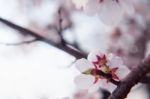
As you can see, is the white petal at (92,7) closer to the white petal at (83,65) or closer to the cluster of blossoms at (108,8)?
the cluster of blossoms at (108,8)

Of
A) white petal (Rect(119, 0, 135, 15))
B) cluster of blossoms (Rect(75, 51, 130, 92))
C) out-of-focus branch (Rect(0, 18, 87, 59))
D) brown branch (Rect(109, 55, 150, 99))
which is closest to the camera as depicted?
brown branch (Rect(109, 55, 150, 99))

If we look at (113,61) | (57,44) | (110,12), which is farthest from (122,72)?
(57,44)

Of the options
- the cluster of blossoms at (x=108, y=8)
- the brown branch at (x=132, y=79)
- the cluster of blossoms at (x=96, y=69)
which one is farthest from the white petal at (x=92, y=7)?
the brown branch at (x=132, y=79)

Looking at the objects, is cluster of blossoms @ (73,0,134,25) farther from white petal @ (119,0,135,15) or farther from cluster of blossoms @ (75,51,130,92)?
cluster of blossoms @ (75,51,130,92)

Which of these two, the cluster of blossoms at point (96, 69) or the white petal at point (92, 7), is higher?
the white petal at point (92, 7)

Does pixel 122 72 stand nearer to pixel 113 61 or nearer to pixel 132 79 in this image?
pixel 113 61

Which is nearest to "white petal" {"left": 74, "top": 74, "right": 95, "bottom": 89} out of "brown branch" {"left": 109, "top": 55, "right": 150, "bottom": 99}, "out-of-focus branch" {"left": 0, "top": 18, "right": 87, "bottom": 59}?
"out-of-focus branch" {"left": 0, "top": 18, "right": 87, "bottom": 59}
